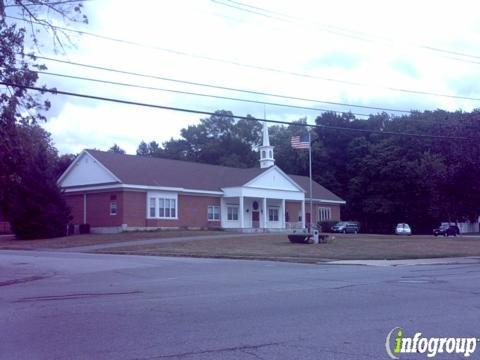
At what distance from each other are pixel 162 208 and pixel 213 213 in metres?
6.78

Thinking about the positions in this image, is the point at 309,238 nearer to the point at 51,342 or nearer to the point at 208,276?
the point at 208,276

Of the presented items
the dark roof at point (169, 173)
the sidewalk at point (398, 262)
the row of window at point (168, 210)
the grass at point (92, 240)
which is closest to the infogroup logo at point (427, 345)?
the sidewalk at point (398, 262)

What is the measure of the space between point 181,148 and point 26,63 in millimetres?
83106

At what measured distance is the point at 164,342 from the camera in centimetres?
873

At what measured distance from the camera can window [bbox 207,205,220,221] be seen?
56562 millimetres

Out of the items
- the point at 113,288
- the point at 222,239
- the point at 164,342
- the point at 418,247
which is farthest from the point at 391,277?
the point at 222,239

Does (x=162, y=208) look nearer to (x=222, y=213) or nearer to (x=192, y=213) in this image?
(x=192, y=213)

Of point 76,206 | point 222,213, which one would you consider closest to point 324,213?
point 222,213

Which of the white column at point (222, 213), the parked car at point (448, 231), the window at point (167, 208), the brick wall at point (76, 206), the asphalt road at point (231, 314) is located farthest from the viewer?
the parked car at point (448, 231)

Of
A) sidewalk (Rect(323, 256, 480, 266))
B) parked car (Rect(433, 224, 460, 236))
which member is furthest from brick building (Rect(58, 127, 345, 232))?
sidewalk (Rect(323, 256, 480, 266))

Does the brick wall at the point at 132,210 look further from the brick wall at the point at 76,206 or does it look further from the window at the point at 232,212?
the window at the point at 232,212

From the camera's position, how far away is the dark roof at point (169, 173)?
166ft

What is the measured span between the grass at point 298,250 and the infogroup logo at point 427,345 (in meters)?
18.6

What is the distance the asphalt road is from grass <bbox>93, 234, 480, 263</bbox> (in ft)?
34.9
